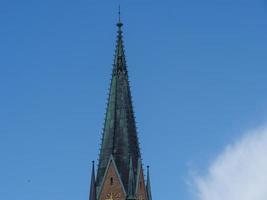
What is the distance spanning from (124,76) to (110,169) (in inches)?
537

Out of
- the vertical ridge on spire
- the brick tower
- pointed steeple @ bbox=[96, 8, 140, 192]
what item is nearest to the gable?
the brick tower

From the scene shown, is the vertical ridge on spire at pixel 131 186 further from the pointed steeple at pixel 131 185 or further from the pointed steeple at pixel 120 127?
the pointed steeple at pixel 120 127

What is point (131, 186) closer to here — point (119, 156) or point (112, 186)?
point (112, 186)

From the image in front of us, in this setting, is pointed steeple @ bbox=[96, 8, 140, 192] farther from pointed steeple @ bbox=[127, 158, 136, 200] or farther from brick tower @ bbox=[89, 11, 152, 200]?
pointed steeple @ bbox=[127, 158, 136, 200]

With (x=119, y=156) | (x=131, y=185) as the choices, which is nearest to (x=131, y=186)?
(x=131, y=185)

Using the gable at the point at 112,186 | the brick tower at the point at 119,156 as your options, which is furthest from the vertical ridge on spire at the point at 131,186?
the gable at the point at 112,186

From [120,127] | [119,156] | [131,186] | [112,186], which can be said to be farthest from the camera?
[120,127]

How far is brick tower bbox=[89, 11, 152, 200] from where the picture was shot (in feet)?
385

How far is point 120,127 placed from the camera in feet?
399

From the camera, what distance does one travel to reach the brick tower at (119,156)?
11731 cm

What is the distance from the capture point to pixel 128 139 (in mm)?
120438

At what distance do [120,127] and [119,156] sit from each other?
4.23m

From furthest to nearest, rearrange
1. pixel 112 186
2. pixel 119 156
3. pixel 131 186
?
pixel 119 156
pixel 112 186
pixel 131 186

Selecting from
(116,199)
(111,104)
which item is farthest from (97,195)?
(111,104)
